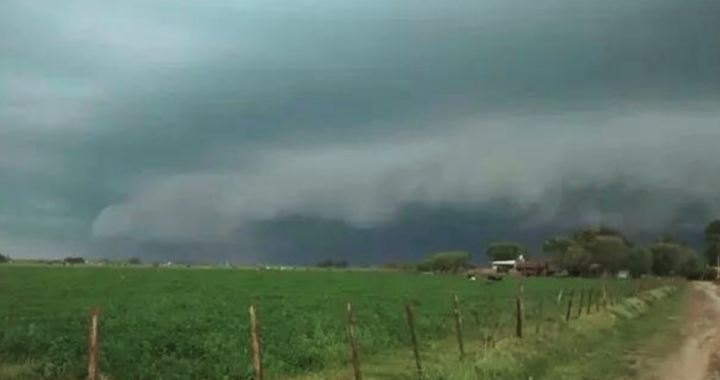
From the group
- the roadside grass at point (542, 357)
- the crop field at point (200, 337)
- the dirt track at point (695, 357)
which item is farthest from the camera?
the dirt track at point (695, 357)

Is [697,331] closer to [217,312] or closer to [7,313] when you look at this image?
[217,312]

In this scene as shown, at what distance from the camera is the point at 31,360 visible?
22.9 meters

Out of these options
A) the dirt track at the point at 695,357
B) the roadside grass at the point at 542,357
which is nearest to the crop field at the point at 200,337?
the roadside grass at the point at 542,357

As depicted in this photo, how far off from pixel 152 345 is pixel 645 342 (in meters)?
20.9

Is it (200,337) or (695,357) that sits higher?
(200,337)

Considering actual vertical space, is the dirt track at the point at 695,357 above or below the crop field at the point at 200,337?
below

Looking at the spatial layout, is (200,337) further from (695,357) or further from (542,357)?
(695,357)

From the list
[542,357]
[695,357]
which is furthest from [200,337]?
[695,357]

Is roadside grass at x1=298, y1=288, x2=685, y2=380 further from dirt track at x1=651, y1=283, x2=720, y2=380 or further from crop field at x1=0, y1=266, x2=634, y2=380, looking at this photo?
crop field at x1=0, y1=266, x2=634, y2=380

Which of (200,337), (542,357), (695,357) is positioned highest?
(200,337)

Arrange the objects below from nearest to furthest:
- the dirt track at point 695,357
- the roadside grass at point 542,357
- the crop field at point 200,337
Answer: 1. the roadside grass at point 542,357
2. the crop field at point 200,337
3. the dirt track at point 695,357

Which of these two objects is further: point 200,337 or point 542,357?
point 200,337

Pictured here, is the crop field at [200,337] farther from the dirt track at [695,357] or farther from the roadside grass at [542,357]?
the dirt track at [695,357]

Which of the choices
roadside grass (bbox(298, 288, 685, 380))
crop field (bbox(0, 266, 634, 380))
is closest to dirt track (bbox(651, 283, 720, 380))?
roadside grass (bbox(298, 288, 685, 380))
